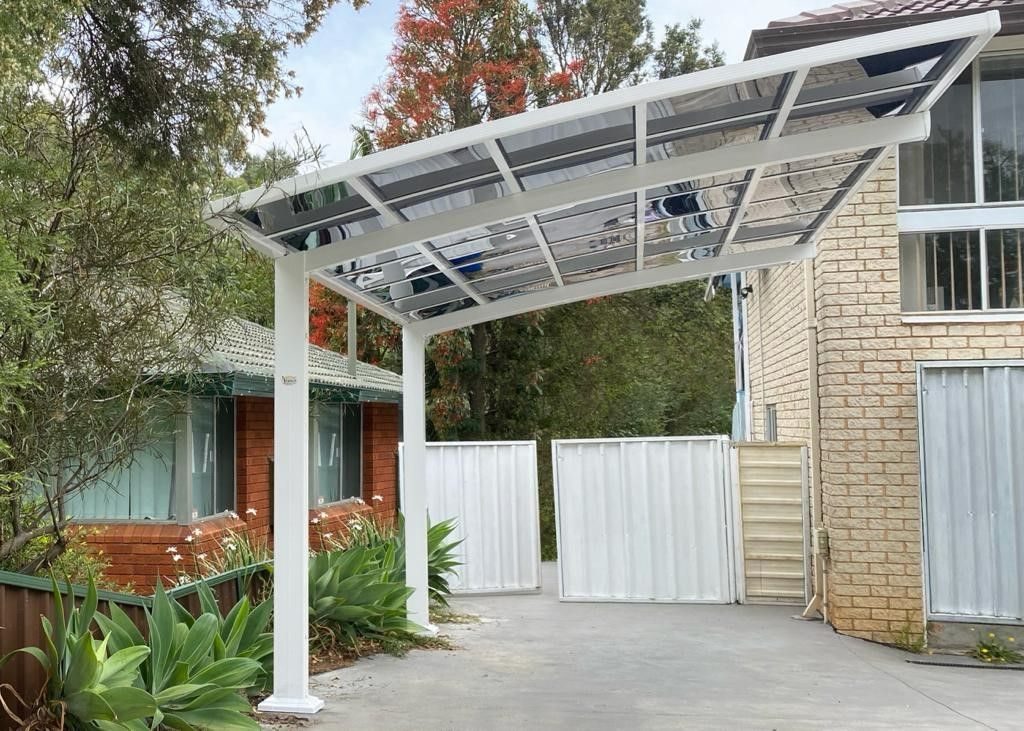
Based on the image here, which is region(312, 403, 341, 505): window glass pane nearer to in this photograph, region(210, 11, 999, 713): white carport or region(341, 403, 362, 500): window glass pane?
region(341, 403, 362, 500): window glass pane

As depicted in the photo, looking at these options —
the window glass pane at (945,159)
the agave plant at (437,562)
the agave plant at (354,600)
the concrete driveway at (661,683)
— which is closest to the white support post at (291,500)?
the concrete driveway at (661,683)

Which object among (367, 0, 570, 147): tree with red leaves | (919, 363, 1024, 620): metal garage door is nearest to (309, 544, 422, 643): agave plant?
(919, 363, 1024, 620): metal garage door

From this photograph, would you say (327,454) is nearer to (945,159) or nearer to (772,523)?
(772,523)

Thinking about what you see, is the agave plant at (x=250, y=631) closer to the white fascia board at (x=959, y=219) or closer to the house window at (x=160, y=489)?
the house window at (x=160, y=489)

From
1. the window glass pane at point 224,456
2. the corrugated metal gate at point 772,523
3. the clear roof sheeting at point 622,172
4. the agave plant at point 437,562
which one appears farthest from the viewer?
the window glass pane at point 224,456

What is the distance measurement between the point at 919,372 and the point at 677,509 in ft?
11.5

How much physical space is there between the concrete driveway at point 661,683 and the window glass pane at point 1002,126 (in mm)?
4374

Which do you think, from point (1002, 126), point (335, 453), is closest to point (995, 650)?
point (1002, 126)

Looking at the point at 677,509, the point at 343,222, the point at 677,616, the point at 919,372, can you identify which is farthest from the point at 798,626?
the point at 343,222

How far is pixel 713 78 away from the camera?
5.01m

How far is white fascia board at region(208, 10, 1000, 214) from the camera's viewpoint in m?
4.93

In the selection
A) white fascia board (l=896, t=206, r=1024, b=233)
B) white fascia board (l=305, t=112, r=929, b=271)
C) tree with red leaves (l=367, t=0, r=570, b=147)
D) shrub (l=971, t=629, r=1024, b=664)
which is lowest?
shrub (l=971, t=629, r=1024, b=664)

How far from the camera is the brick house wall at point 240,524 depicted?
33.9ft

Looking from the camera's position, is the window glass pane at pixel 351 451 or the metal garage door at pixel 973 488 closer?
the metal garage door at pixel 973 488
